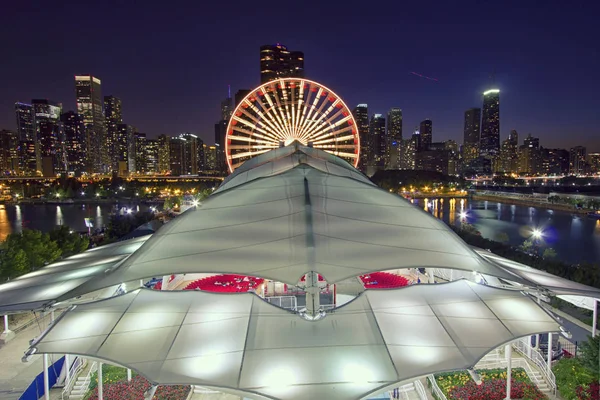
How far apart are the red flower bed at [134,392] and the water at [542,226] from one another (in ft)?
98.8

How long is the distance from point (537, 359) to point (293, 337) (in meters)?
6.96

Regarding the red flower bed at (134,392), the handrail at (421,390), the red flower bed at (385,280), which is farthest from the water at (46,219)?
the handrail at (421,390)

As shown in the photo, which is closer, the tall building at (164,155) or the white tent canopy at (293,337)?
the white tent canopy at (293,337)

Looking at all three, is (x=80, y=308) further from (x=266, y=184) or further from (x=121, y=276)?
(x=266, y=184)

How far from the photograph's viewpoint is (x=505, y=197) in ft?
227

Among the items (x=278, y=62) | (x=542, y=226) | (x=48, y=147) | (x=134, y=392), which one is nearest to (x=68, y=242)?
(x=134, y=392)

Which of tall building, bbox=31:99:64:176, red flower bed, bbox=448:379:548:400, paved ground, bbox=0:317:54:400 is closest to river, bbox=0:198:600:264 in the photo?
red flower bed, bbox=448:379:548:400

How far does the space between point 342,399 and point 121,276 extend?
13.0ft

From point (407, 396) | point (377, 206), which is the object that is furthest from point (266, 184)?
point (407, 396)

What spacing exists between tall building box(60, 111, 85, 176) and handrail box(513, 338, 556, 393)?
564ft

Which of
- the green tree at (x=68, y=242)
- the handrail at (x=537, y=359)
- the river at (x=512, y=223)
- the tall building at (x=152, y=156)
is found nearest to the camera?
the handrail at (x=537, y=359)

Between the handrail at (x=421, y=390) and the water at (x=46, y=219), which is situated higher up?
the handrail at (x=421, y=390)

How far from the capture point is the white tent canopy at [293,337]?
4.59m

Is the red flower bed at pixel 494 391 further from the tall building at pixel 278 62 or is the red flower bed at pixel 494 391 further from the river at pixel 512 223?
the tall building at pixel 278 62
